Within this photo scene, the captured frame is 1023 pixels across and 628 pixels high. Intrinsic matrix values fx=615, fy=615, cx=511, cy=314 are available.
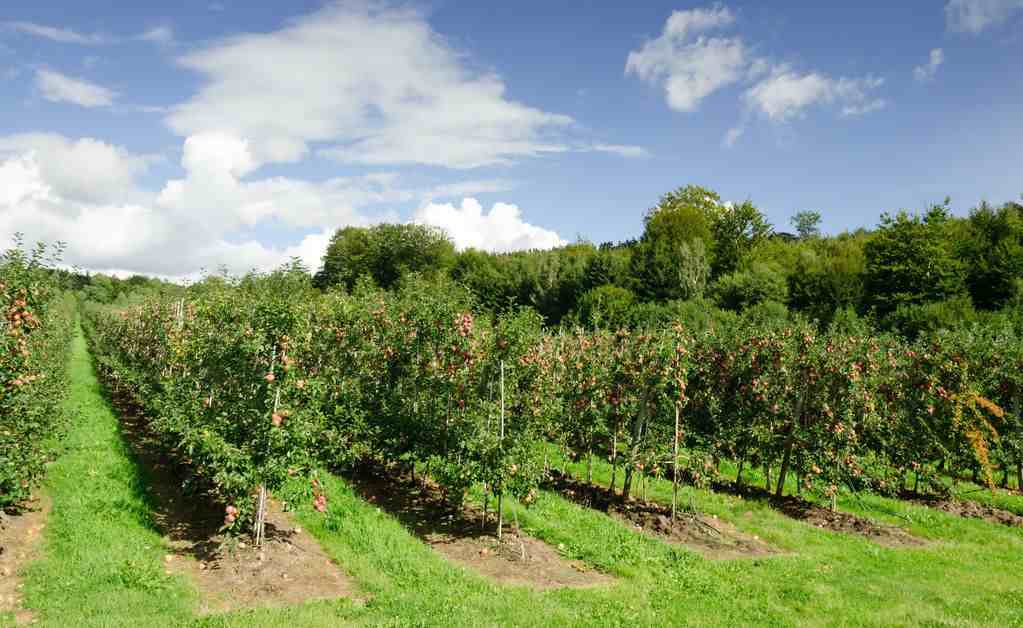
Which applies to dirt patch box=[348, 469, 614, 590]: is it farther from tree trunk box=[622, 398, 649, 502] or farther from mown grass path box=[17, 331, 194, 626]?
Result: mown grass path box=[17, 331, 194, 626]

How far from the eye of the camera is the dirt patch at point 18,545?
24.4ft

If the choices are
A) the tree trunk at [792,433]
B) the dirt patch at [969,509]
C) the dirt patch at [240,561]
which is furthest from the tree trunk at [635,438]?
the dirt patch at [969,509]

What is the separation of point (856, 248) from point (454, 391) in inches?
1877

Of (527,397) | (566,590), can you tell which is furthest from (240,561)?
(527,397)

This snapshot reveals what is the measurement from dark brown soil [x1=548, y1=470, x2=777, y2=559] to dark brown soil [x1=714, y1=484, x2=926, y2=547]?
212cm

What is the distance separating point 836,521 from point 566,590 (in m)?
7.64

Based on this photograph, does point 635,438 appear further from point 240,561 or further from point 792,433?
point 240,561

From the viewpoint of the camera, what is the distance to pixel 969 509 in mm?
14688

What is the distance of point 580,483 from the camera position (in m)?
15.2

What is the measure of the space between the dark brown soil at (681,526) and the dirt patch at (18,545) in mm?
8218

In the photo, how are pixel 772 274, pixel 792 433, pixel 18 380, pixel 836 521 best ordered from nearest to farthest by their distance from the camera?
pixel 18 380
pixel 836 521
pixel 792 433
pixel 772 274

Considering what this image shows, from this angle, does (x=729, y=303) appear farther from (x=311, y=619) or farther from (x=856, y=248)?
(x=311, y=619)

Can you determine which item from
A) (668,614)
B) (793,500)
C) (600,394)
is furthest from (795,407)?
(668,614)

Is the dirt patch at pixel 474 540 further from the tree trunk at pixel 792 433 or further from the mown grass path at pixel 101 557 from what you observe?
the tree trunk at pixel 792 433
